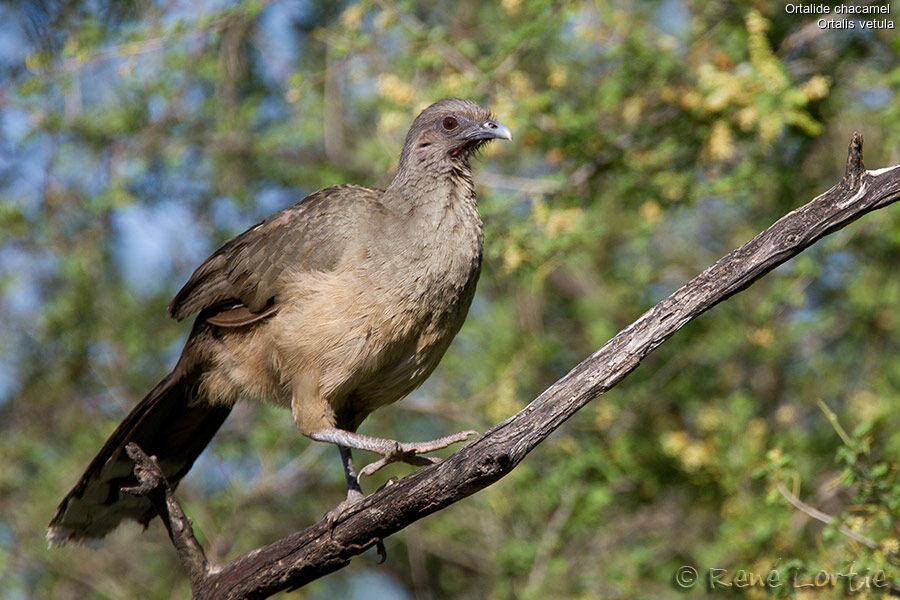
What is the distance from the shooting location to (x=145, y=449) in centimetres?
512

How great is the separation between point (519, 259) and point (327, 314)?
1.63 metres

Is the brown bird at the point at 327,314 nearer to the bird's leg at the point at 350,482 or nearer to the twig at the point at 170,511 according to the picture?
the bird's leg at the point at 350,482

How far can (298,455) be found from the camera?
7.73 m

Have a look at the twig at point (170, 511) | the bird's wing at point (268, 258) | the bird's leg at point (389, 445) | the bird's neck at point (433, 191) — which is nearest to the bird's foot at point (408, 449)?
the bird's leg at point (389, 445)

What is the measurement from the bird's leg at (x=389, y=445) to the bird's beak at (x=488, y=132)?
146 centimetres

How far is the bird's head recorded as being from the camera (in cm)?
491

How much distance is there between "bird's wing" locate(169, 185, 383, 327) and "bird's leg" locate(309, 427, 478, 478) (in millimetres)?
659

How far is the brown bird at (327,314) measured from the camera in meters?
4.47

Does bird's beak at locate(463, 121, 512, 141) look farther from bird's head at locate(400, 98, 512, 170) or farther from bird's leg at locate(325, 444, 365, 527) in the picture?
bird's leg at locate(325, 444, 365, 527)

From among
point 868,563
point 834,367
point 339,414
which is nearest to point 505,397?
point 339,414

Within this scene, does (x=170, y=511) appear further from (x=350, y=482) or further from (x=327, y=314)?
(x=327, y=314)

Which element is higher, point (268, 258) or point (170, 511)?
point (268, 258)

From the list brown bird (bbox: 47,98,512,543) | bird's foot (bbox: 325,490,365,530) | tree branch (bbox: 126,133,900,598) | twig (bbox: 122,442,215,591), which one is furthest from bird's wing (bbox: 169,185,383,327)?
tree branch (bbox: 126,133,900,598)

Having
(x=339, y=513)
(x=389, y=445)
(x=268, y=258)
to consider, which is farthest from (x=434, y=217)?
(x=339, y=513)
